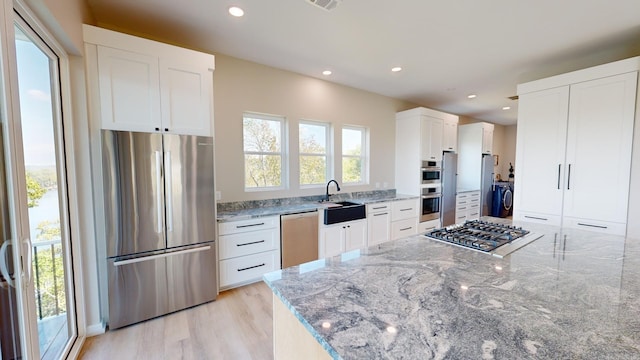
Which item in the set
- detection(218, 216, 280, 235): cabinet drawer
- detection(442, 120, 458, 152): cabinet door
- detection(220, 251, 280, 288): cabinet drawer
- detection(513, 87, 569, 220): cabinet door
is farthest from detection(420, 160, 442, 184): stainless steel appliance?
detection(220, 251, 280, 288): cabinet drawer

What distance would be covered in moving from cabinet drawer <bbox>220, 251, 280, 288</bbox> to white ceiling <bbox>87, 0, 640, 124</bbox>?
239 cm

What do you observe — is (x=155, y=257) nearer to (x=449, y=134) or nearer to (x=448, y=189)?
(x=448, y=189)

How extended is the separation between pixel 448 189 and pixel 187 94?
467 centimetres

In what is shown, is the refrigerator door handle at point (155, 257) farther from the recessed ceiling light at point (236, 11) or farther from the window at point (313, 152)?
the recessed ceiling light at point (236, 11)

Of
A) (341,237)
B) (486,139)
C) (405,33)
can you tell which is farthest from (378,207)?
(486,139)

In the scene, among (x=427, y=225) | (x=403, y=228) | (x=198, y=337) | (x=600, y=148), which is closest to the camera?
(x=198, y=337)

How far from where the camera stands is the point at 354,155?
14.6 ft

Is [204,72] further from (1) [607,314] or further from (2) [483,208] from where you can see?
(2) [483,208]

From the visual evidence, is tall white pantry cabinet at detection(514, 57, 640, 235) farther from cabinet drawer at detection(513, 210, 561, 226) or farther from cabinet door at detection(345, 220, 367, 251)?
cabinet door at detection(345, 220, 367, 251)

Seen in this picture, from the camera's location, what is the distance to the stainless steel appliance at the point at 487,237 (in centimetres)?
149

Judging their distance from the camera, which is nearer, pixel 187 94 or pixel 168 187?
pixel 168 187

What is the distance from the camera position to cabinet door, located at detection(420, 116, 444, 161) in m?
4.58

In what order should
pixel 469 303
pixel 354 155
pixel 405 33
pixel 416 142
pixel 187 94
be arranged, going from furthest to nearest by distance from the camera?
pixel 416 142, pixel 354 155, pixel 405 33, pixel 187 94, pixel 469 303

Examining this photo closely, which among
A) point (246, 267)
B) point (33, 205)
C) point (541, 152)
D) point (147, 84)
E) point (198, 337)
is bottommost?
point (198, 337)
